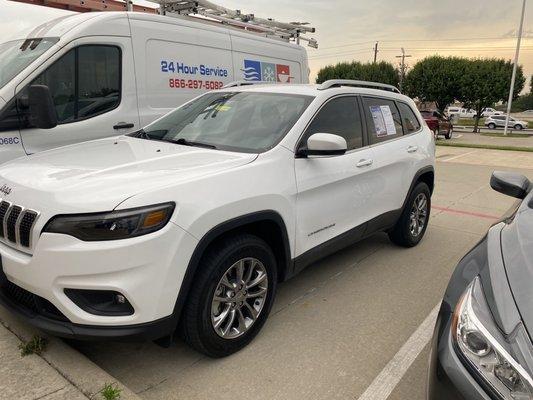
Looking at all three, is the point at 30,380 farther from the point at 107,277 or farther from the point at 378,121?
the point at 378,121

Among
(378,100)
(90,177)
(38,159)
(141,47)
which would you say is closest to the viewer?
(90,177)

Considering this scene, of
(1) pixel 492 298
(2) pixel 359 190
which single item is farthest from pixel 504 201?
(1) pixel 492 298

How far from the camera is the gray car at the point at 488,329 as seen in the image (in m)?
1.58

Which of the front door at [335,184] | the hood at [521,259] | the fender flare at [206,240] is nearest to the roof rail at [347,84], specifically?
the front door at [335,184]

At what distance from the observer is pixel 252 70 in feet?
22.7

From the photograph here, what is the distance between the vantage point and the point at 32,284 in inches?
95.3

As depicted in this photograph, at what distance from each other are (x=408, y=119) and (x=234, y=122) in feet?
7.57

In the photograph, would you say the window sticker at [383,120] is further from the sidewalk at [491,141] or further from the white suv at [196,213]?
the sidewalk at [491,141]

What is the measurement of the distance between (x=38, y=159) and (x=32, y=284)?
3.54 ft

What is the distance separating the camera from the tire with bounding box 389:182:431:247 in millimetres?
4902

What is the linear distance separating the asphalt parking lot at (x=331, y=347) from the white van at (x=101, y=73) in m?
2.33

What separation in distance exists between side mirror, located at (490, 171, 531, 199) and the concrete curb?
2.62 meters

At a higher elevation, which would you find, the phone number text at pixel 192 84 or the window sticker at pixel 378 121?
the phone number text at pixel 192 84

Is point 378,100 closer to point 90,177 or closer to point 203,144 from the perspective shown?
point 203,144
